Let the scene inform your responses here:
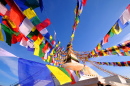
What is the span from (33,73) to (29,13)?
2.11m

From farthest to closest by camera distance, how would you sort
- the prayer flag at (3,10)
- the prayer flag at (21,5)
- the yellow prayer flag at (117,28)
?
the yellow prayer flag at (117,28) → the prayer flag at (21,5) → the prayer flag at (3,10)

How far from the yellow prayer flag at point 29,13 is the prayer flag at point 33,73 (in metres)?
1.58

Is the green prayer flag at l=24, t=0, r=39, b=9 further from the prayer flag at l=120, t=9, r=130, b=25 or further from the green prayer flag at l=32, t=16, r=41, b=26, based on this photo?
the prayer flag at l=120, t=9, r=130, b=25

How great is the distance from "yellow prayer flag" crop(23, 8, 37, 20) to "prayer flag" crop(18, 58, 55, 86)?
158 centimetres

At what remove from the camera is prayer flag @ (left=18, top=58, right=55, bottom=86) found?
90.9 inches

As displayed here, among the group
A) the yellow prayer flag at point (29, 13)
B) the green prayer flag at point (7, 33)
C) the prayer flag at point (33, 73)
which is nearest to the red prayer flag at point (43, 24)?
the yellow prayer flag at point (29, 13)

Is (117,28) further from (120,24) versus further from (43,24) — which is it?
(43,24)

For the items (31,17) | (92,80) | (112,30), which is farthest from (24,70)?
(112,30)

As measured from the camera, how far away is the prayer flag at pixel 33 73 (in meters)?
2.31

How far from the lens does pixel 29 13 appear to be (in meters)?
2.76

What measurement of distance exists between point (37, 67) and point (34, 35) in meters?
1.53

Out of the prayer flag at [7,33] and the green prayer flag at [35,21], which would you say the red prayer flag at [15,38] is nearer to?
the prayer flag at [7,33]

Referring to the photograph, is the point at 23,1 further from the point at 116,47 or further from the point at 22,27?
the point at 116,47

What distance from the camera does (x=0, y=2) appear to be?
2199mm
